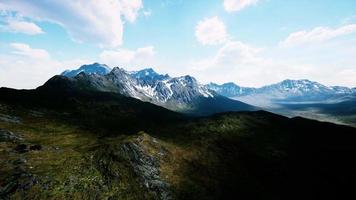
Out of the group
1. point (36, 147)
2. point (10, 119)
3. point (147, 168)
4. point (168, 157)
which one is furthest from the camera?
point (10, 119)

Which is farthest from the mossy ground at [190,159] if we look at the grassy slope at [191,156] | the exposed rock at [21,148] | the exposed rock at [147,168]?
the exposed rock at [147,168]

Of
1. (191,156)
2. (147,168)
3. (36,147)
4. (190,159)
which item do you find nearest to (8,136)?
(36,147)

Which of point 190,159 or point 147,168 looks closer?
point 147,168

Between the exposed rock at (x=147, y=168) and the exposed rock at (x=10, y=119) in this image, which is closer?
the exposed rock at (x=147, y=168)

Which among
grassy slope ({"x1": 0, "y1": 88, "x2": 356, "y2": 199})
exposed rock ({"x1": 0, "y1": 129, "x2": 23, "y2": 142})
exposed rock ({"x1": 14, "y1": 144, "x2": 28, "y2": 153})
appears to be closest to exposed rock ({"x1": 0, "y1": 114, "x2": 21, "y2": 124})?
grassy slope ({"x1": 0, "y1": 88, "x2": 356, "y2": 199})

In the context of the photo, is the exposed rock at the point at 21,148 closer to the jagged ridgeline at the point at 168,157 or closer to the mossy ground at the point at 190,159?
the jagged ridgeline at the point at 168,157

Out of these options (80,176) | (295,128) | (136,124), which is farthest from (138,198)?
(295,128)

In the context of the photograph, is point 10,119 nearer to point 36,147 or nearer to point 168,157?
point 36,147

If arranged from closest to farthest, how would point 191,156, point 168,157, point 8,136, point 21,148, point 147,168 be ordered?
point 21,148, point 147,168, point 8,136, point 168,157, point 191,156

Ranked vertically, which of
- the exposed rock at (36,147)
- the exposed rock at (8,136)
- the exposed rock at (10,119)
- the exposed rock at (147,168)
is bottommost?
the exposed rock at (147,168)
